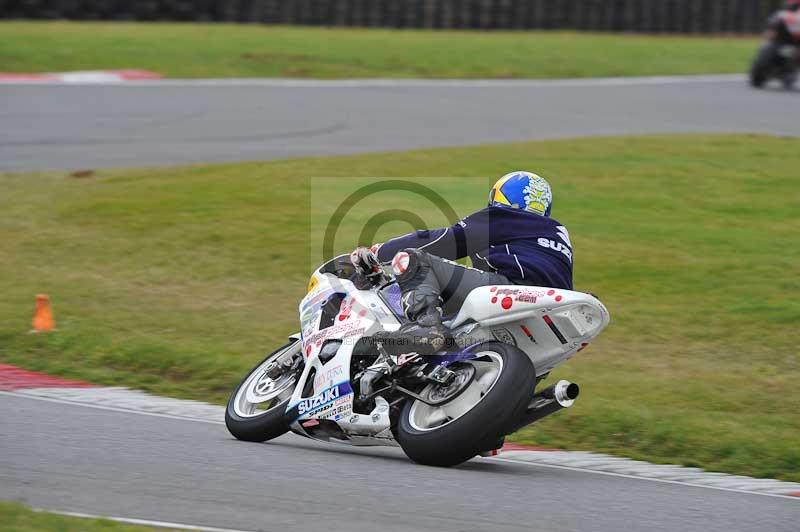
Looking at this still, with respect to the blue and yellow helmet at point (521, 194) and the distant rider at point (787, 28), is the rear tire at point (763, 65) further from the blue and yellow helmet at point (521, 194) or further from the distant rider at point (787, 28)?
the blue and yellow helmet at point (521, 194)

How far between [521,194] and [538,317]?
782 millimetres

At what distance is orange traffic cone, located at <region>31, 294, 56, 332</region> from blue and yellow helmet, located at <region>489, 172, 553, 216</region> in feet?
13.8

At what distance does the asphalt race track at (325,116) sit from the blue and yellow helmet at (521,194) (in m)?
9.53

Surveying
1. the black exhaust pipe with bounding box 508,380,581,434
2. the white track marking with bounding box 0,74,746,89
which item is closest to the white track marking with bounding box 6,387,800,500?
the black exhaust pipe with bounding box 508,380,581,434

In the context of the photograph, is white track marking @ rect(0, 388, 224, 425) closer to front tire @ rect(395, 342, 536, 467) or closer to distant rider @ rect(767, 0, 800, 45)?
front tire @ rect(395, 342, 536, 467)

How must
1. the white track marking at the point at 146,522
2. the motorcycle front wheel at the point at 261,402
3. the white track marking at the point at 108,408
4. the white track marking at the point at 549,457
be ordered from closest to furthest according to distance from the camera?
the white track marking at the point at 146,522 → the white track marking at the point at 549,457 → the motorcycle front wheel at the point at 261,402 → the white track marking at the point at 108,408

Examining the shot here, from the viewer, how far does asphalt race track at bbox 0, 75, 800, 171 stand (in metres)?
16.1

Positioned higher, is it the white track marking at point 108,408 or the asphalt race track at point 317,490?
the asphalt race track at point 317,490

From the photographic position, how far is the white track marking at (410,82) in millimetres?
20203

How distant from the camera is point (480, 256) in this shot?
6422 mm

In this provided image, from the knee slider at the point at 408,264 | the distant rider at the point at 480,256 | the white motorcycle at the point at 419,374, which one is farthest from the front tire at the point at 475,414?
the knee slider at the point at 408,264

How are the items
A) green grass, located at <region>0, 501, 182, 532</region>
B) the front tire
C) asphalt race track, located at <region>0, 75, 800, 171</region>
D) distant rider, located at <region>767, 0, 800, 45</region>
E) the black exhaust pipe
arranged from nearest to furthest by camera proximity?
green grass, located at <region>0, 501, 182, 532</region> < the front tire < the black exhaust pipe < asphalt race track, located at <region>0, 75, 800, 171</region> < distant rider, located at <region>767, 0, 800, 45</region>

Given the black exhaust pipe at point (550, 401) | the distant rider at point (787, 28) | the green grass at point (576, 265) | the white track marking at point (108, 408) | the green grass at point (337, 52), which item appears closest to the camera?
the black exhaust pipe at point (550, 401)

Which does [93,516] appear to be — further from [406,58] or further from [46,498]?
[406,58]
